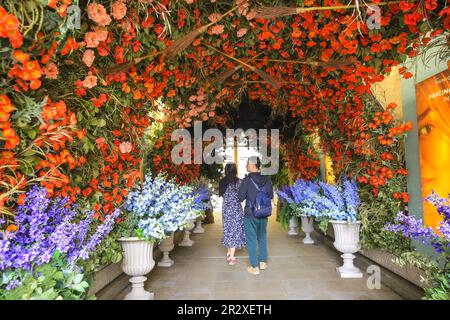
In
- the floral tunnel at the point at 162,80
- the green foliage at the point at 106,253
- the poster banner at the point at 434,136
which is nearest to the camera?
the floral tunnel at the point at 162,80

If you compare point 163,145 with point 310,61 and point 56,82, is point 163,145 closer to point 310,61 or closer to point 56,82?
point 310,61

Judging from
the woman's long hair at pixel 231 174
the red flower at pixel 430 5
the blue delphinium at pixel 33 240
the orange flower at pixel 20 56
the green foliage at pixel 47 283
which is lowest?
the green foliage at pixel 47 283

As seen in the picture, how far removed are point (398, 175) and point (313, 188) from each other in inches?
49.1

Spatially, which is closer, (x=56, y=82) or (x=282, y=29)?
(x=56, y=82)

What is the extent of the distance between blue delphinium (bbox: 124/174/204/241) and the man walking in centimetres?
105

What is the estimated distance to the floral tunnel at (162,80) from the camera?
148 centimetres

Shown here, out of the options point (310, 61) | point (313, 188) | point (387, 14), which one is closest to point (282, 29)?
point (310, 61)

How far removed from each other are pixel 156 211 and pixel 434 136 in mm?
2408

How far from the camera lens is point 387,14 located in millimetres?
2318

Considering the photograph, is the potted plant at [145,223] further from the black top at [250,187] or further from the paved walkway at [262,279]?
the black top at [250,187]

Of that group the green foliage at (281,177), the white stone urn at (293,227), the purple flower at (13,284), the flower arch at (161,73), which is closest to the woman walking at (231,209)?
the flower arch at (161,73)

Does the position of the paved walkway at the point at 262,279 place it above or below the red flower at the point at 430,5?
below

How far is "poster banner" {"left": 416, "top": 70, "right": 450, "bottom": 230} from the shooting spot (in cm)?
250

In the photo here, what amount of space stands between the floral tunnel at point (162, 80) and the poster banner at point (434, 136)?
0.64 feet
